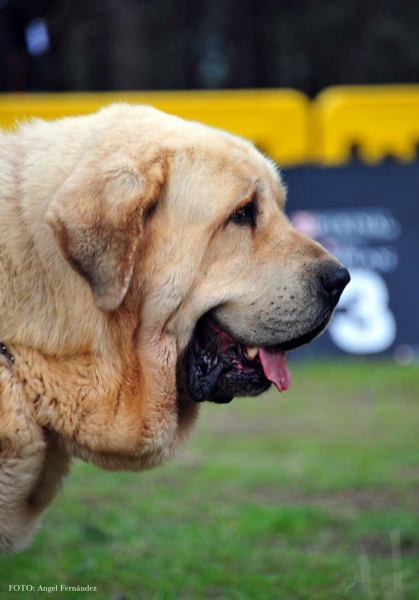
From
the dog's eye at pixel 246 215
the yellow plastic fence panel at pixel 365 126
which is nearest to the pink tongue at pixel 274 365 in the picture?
the dog's eye at pixel 246 215

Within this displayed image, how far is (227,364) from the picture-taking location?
288 centimetres

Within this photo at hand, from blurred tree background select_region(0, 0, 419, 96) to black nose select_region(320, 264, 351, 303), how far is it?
18123 mm

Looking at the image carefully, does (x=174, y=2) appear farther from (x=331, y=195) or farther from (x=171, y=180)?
(x=171, y=180)

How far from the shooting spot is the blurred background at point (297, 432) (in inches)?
147

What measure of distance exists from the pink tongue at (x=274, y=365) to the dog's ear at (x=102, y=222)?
55cm

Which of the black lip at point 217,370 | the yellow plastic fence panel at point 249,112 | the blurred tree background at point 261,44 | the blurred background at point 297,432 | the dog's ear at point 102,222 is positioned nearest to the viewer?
the dog's ear at point 102,222

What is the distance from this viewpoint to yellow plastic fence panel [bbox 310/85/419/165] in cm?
922

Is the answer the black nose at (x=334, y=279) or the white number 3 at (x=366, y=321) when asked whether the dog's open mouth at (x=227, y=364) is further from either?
the white number 3 at (x=366, y=321)

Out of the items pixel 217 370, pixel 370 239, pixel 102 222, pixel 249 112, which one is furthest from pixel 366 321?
pixel 102 222

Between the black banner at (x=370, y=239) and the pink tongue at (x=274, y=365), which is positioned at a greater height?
the pink tongue at (x=274, y=365)

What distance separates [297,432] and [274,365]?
3540 mm

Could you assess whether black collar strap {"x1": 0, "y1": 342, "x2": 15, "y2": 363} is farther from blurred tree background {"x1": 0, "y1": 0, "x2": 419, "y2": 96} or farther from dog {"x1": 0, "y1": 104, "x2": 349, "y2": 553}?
blurred tree background {"x1": 0, "y1": 0, "x2": 419, "y2": 96}

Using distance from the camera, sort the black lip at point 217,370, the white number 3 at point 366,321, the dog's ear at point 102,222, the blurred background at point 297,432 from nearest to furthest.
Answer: the dog's ear at point 102,222 → the black lip at point 217,370 → the blurred background at point 297,432 → the white number 3 at point 366,321

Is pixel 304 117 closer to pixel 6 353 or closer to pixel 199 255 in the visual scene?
pixel 199 255
